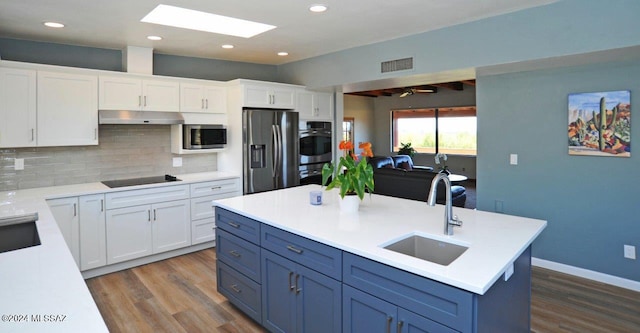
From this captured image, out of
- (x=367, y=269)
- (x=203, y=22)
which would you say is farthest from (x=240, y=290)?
(x=203, y=22)

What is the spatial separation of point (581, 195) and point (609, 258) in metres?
0.62

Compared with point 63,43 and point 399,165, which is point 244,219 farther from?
point 399,165

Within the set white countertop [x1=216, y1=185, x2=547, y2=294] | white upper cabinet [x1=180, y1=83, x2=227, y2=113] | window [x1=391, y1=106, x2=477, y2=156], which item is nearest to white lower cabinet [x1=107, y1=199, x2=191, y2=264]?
white upper cabinet [x1=180, y1=83, x2=227, y2=113]

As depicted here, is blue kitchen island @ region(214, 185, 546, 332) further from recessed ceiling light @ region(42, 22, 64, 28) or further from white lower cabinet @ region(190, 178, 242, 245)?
recessed ceiling light @ region(42, 22, 64, 28)

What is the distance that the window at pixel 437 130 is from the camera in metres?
9.94

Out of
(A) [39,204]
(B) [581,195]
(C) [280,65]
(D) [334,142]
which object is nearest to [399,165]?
(D) [334,142]

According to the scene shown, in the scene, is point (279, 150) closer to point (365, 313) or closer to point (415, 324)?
point (365, 313)

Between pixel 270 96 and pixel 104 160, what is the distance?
2097 mm

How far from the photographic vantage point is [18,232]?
7.98 ft

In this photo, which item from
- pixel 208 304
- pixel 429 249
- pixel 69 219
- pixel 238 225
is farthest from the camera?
pixel 69 219

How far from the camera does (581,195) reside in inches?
144

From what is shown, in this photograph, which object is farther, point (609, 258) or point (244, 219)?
point (609, 258)

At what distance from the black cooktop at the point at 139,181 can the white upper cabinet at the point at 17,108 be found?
0.83 metres

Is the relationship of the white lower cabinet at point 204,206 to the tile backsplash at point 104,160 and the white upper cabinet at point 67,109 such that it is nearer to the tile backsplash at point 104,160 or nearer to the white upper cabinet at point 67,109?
the tile backsplash at point 104,160
